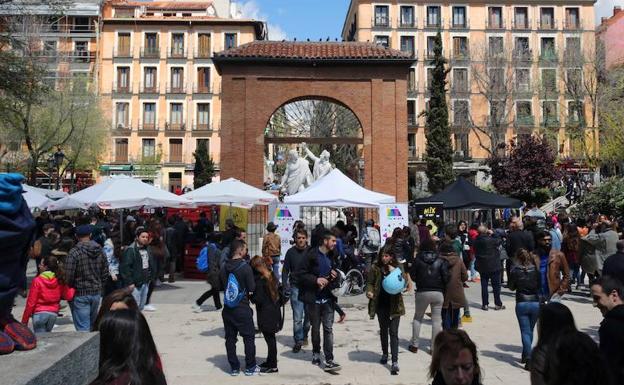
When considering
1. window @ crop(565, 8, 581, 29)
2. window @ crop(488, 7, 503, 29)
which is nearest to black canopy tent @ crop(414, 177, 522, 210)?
window @ crop(488, 7, 503, 29)

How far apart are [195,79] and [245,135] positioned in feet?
108

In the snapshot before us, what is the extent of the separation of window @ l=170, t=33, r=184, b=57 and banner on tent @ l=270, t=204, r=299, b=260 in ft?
144

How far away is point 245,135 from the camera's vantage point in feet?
71.3

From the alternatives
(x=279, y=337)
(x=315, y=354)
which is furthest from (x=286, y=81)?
(x=315, y=354)

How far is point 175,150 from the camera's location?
A: 51906 mm

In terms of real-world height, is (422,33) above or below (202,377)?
above

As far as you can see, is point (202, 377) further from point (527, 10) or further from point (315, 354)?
point (527, 10)

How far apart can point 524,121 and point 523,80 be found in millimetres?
4006

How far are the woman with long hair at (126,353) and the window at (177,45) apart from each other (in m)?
53.1

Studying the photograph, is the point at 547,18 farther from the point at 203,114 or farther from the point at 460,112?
the point at 203,114

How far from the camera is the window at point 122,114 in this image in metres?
51.8

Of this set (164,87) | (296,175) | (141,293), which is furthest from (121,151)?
(141,293)

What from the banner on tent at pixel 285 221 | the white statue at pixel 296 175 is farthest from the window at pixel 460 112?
the banner on tent at pixel 285 221

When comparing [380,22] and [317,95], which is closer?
[317,95]
